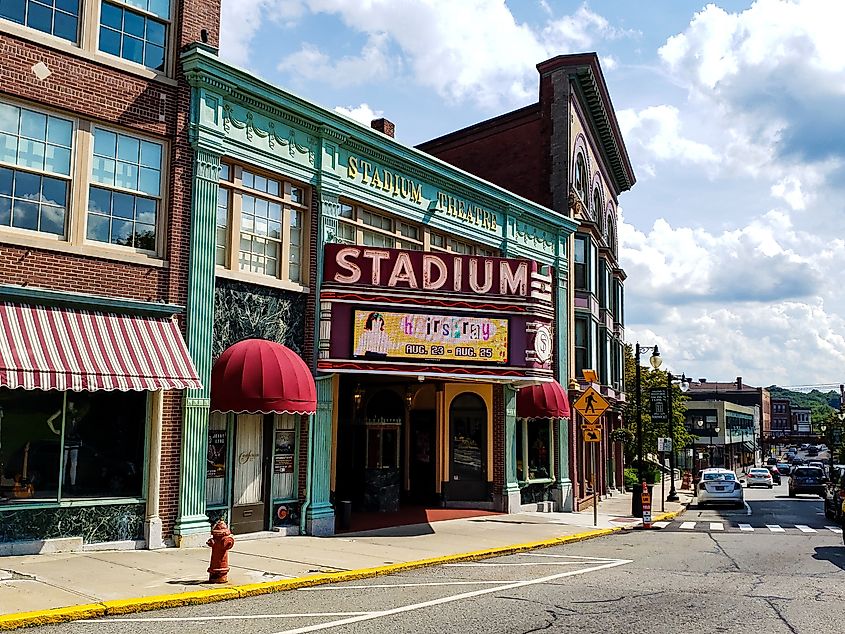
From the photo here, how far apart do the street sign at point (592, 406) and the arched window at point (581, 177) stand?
10.6 meters

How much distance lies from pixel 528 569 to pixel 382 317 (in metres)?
6.87

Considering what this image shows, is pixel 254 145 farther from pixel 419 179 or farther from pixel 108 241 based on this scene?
pixel 419 179

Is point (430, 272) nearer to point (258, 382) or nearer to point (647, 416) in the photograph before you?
point (258, 382)

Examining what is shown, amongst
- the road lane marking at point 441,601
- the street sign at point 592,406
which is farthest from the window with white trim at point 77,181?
the street sign at point 592,406

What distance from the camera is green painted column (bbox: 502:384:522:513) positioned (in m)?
24.3

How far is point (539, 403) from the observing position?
25.5 m

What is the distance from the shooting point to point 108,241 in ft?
48.2

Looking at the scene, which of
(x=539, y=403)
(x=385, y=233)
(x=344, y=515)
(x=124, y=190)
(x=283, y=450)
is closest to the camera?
(x=124, y=190)

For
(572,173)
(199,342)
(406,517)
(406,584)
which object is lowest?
(406,517)

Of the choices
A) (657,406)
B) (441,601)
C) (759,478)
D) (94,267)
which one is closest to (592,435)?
(441,601)

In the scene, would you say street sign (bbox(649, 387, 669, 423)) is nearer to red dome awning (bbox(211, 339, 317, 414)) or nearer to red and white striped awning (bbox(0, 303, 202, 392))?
red dome awning (bbox(211, 339, 317, 414))

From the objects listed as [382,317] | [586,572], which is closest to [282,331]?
[382,317]

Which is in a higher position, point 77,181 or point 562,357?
point 77,181

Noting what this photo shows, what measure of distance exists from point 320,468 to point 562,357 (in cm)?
1255
